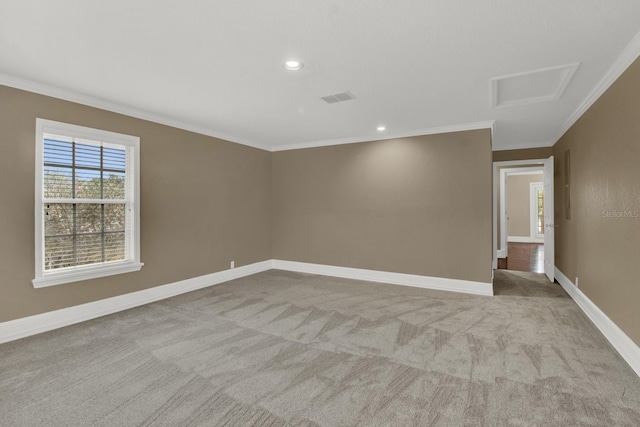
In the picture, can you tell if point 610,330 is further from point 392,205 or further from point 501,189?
point 501,189

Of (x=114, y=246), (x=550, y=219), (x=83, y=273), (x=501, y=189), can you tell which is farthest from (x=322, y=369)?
(x=501, y=189)

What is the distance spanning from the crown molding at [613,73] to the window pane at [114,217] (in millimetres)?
5327

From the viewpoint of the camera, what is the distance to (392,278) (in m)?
5.32

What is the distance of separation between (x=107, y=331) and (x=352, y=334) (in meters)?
2.57

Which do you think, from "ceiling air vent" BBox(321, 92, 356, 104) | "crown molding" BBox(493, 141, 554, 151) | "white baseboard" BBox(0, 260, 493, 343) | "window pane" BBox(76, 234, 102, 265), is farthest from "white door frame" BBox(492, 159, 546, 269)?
"window pane" BBox(76, 234, 102, 265)

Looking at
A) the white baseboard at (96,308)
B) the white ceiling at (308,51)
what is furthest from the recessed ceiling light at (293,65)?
the white baseboard at (96,308)

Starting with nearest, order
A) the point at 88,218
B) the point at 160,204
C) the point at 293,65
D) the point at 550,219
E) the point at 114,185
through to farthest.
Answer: the point at 293,65 < the point at 88,218 < the point at 114,185 < the point at 160,204 < the point at 550,219

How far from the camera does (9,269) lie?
3.06 meters

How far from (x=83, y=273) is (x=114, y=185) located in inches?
43.6

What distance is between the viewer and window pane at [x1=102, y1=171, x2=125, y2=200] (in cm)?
383

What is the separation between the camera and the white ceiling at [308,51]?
2.02m

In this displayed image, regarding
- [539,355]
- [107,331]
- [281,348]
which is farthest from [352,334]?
[107,331]

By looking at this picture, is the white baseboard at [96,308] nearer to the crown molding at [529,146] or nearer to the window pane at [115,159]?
the window pane at [115,159]

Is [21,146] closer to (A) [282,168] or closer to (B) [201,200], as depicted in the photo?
(B) [201,200]
